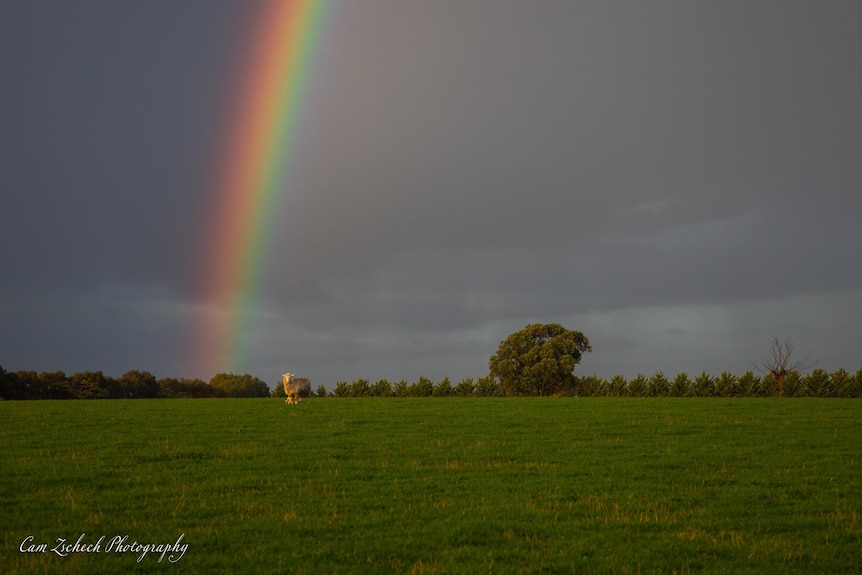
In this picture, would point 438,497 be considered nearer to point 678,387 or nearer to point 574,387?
point 678,387

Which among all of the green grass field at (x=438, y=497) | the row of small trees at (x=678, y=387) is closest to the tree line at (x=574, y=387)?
the row of small trees at (x=678, y=387)

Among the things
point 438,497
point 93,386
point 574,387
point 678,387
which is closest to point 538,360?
point 574,387

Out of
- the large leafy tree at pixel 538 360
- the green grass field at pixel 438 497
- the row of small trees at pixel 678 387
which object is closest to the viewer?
the green grass field at pixel 438 497

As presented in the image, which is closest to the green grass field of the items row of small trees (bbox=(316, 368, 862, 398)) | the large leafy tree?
row of small trees (bbox=(316, 368, 862, 398))

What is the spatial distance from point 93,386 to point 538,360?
58.8 m

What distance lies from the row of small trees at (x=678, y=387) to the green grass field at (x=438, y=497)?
30539 millimetres

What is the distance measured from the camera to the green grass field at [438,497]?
12164mm

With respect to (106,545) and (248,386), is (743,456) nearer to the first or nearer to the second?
(106,545)

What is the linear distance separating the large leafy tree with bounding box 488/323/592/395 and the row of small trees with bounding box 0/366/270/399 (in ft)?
166

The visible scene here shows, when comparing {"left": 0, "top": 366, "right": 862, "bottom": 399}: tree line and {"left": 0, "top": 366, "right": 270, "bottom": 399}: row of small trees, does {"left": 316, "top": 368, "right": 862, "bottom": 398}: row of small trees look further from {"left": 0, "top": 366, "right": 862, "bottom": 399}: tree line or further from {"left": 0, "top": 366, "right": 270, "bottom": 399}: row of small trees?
{"left": 0, "top": 366, "right": 270, "bottom": 399}: row of small trees

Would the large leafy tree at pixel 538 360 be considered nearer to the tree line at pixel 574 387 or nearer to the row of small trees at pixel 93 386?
the tree line at pixel 574 387

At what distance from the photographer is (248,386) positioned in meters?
135

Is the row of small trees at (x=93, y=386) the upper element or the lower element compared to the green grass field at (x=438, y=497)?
upper

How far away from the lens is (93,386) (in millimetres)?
93375
